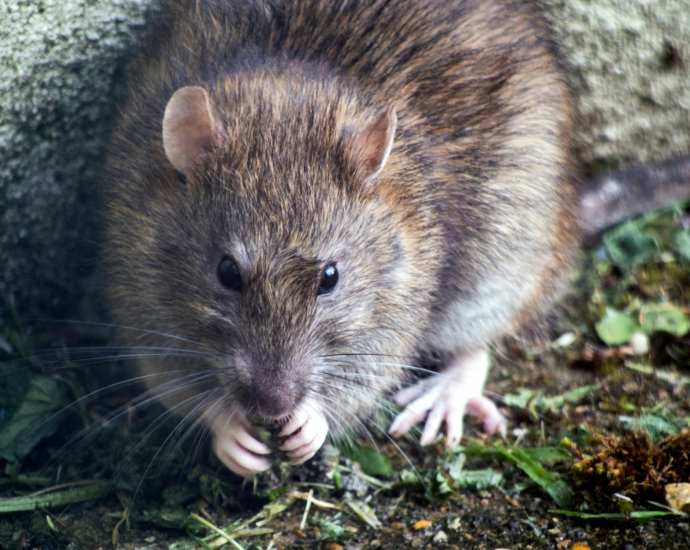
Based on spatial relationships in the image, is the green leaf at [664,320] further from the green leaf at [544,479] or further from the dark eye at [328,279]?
the dark eye at [328,279]

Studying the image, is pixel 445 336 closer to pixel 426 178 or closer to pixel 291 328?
pixel 426 178

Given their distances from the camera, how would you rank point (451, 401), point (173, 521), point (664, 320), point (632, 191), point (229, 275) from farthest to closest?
point (632, 191) < point (664, 320) < point (451, 401) < point (173, 521) < point (229, 275)

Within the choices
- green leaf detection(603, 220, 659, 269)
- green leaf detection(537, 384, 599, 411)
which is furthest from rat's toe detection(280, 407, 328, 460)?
green leaf detection(603, 220, 659, 269)

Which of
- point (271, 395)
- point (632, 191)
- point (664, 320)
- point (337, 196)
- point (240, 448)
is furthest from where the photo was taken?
point (632, 191)

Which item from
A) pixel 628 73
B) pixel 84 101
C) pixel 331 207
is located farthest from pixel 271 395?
pixel 628 73

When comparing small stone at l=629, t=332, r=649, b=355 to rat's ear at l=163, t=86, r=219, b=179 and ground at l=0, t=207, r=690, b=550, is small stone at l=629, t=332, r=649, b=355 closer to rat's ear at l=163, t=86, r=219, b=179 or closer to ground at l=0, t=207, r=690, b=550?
ground at l=0, t=207, r=690, b=550

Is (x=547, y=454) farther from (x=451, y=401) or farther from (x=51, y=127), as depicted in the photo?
(x=51, y=127)

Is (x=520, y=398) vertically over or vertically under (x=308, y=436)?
under

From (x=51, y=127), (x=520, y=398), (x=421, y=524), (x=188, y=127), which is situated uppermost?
(x=188, y=127)
